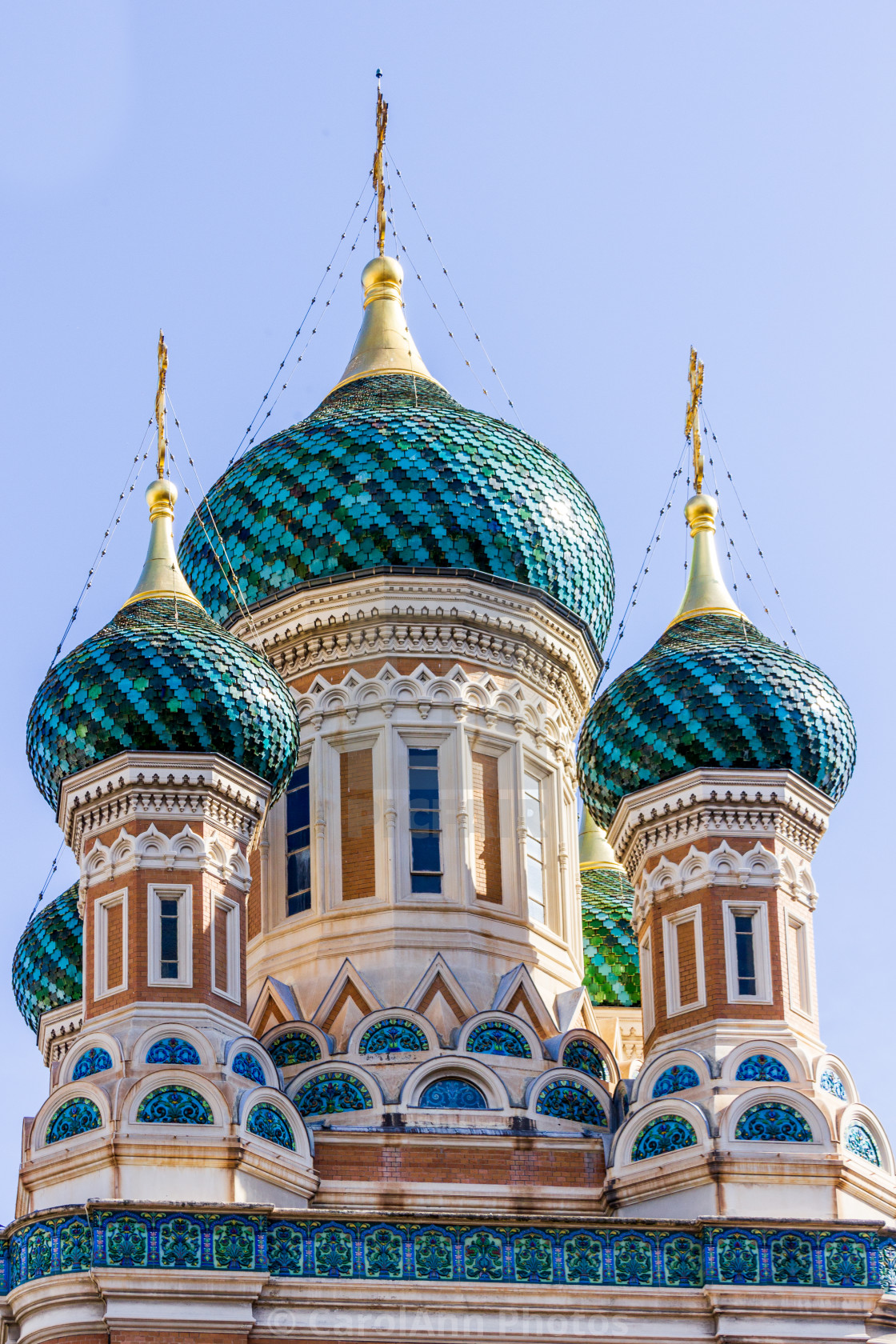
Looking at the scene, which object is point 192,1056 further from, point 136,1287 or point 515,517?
point 515,517

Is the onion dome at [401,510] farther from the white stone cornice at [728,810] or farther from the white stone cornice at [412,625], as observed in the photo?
the white stone cornice at [728,810]

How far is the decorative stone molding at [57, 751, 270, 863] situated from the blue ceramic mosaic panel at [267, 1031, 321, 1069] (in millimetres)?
1306

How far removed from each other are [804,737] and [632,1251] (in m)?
3.49

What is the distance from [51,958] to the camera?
22719 mm

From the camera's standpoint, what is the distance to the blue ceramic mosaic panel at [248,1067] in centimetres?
1816

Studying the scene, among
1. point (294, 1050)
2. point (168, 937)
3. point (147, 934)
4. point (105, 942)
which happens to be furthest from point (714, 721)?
point (105, 942)

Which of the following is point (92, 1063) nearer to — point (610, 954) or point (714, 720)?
point (714, 720)

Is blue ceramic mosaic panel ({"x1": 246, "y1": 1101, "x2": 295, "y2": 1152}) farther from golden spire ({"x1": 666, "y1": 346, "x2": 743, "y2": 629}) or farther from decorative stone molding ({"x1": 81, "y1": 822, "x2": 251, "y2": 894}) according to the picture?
golden spire ({"x1": 666, "y1": 346, "x2": 743, "y2": 629})

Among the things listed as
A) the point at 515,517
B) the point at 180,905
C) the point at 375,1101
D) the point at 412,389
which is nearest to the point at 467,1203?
the point at 375,1101

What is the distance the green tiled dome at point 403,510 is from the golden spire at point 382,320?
781mm

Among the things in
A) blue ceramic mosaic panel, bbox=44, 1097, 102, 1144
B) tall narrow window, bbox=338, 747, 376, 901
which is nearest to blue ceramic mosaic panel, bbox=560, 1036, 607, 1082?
tall narrow window, bbox=338, 747, 376, 901

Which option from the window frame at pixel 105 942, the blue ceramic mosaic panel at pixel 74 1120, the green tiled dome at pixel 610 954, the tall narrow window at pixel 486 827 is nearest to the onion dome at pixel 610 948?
the green tiled dome at pixel 610 954

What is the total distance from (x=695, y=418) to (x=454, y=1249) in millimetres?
6570

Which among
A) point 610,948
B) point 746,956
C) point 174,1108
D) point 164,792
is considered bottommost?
point 174,1108
